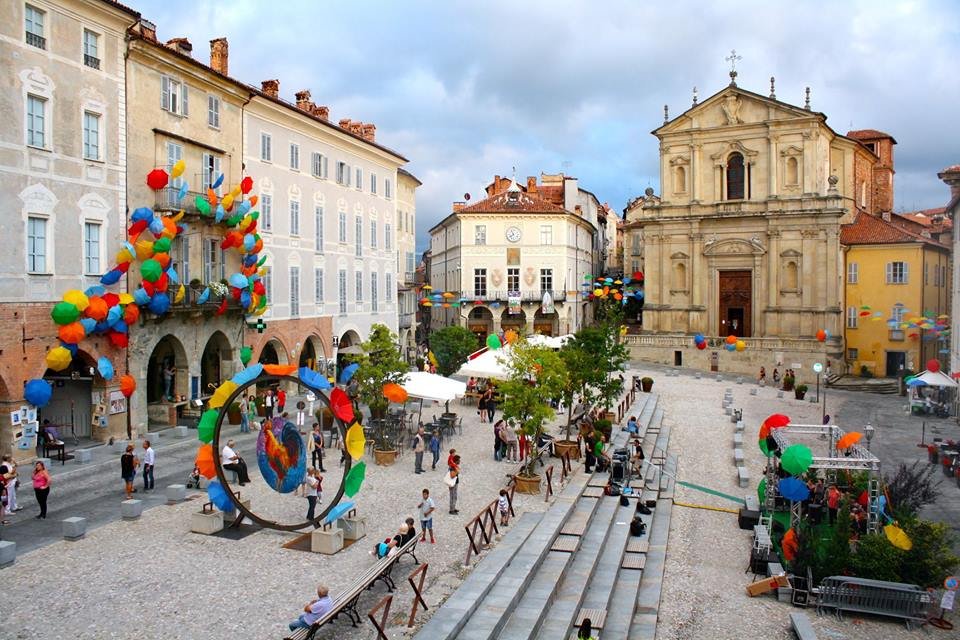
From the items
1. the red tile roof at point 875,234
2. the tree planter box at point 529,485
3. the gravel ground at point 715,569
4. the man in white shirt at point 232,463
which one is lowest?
the gravel ground at point 715,569

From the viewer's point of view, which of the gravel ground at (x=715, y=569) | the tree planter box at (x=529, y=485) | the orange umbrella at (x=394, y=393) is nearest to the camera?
the gravel ground at (x=715, y=569)

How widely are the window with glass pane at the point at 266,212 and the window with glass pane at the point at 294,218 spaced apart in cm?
164

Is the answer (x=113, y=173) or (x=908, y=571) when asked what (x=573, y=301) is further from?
(x=908, y=571)

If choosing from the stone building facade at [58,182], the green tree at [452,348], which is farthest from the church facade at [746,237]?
the stone building facade at [58,182]

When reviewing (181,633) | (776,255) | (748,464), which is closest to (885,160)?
(776,255)

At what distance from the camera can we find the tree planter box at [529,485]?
21.5 metres

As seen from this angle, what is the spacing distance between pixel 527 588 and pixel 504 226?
49.8 m

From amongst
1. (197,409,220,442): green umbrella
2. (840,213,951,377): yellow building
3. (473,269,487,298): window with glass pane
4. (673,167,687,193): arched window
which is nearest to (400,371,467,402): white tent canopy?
(197,409,220,442): green umbrella

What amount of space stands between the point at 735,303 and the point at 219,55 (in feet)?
133

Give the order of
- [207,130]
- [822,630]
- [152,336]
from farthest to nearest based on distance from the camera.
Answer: [207,130] → [152,336] → [822,630]

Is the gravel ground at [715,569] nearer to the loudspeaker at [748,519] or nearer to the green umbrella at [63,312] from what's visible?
the loudspeaker at [748,519]

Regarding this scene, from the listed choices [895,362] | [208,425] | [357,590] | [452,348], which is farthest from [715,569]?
[895,362]

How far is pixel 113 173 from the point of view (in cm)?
2630

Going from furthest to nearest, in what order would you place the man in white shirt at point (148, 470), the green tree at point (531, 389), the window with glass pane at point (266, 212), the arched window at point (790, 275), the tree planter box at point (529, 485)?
the arched window at point (790, 275)
the window with glass pane at point (266, 212)
the green tree at point (531, 389)
the tree planter box at point (529, 485)
the man in white shirt at point (148, 470)
